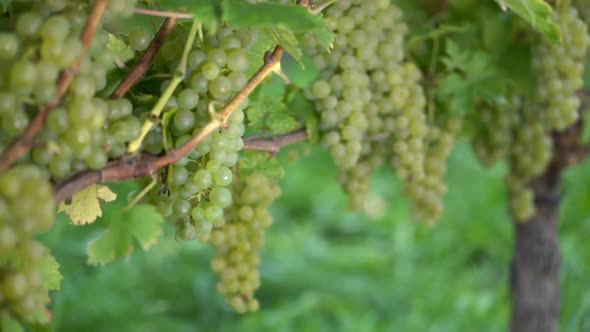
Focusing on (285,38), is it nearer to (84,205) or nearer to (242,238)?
(84,205)

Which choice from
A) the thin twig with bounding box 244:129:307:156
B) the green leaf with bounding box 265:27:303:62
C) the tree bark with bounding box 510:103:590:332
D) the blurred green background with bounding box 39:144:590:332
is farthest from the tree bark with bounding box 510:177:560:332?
the green leaf with bounding box 265:27:303:62

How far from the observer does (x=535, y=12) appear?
0.84 m

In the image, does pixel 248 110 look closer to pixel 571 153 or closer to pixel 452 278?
pixel 571 153

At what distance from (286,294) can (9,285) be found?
2.60 meters

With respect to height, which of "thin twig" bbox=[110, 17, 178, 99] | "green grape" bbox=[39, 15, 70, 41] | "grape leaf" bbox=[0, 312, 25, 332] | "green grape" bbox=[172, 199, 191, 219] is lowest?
"green grape" bbox=[172, 199, 191, 219]

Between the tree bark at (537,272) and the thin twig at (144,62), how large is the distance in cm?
117

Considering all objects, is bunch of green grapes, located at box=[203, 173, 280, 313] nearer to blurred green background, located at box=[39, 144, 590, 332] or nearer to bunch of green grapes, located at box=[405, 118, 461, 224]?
bunch of green grapes, located at box=[405, 118, 461, 224]

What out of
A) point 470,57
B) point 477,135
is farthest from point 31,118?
point 477,135

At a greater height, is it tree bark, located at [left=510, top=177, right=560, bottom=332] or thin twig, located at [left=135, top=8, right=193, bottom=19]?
thin twig, located at [left=135, top=8, right=193, bottom=19]

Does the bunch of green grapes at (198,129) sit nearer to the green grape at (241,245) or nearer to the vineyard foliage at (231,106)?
the vineyard foliage at (231,106)

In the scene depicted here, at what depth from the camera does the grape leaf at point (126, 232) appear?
0.63 metres

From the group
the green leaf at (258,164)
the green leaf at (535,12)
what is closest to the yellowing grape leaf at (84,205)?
the green leaf at (258,164)

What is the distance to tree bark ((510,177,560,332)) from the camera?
165 centimetres

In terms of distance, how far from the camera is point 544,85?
45.4 inches
